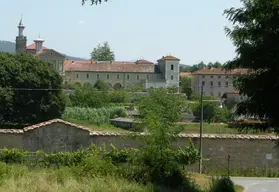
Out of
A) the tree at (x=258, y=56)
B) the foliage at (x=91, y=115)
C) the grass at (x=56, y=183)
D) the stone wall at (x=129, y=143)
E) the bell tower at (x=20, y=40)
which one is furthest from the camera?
the bell tower at (x=20, y=40)

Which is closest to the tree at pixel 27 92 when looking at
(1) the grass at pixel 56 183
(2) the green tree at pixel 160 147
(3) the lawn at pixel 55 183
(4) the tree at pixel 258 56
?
(2) the green tree at pixel 160 147

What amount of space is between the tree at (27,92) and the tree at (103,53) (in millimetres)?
89835

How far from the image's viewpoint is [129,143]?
24.4 m

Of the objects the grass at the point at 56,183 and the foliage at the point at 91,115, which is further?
the foliage at the point at 91,115

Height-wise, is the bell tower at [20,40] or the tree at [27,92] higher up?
the bell tower at [20,40]

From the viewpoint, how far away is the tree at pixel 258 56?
9672 mm

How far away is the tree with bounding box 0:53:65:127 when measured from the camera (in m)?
49.7

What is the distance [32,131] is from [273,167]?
459 inches

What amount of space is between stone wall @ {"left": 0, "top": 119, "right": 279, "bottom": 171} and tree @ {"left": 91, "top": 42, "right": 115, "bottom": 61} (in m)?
123

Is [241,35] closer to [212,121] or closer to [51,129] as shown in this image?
[51,129]

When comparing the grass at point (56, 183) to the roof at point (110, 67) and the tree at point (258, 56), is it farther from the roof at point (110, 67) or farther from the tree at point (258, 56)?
the roof at point (110, 67)

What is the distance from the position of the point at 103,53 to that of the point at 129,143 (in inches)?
4934

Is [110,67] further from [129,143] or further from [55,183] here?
[55,183]

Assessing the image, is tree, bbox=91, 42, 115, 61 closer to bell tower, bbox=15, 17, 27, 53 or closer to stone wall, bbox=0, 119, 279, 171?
bell tower, bbox=15, 17, 27, 53
